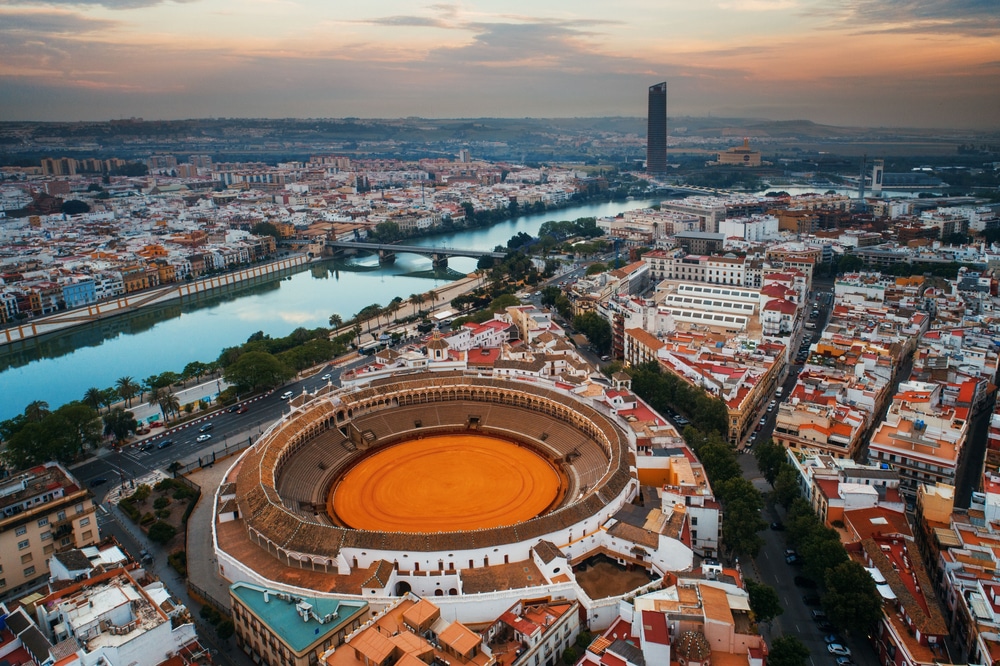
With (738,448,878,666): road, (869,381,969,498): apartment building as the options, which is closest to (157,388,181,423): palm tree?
(738,448,878,666): road

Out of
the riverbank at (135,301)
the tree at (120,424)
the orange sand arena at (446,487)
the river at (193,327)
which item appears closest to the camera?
the orange sand arena at (446,487)

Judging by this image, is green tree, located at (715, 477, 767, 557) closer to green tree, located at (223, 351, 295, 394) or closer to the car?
the car

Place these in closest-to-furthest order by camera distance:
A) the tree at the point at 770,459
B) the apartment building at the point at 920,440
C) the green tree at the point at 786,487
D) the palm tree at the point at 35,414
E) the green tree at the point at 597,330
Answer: the green tree at the point at 786,487 < the apartment building at the point at 920,440 < the tree at the point at 770,459 < the palm tree at the point at 35,414 < the green tree at the point at 597,330

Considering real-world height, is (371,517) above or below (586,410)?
below

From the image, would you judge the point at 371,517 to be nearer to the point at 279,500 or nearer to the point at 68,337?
the point at 279,500

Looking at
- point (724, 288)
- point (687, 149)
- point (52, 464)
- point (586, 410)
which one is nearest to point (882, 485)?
point (586, 410)

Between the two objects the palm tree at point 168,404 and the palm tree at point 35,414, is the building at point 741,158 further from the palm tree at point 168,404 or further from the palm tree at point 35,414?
the palm tree at point 35,414

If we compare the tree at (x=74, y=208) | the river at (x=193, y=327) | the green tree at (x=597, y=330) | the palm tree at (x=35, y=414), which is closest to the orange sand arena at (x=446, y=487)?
the green tree at (x=597, y=330)
